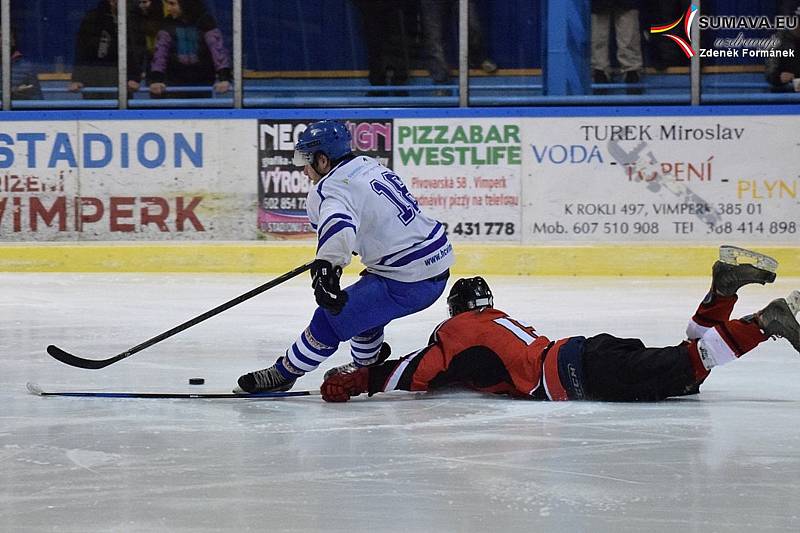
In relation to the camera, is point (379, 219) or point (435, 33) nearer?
point (379, 219)

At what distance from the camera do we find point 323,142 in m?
4.09

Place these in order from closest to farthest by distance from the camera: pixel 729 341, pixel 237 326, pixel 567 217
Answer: pixel 729 341
pixel 237 326
pixel 567 217

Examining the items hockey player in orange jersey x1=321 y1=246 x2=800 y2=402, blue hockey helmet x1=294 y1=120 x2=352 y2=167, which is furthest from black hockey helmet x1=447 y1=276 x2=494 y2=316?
blue hockey helmet x1=294 y1=120 x2=352 y2=167

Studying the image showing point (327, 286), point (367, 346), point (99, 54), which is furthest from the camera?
point (99, 54)

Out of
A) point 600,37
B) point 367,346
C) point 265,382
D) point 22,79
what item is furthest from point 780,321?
point 22,79

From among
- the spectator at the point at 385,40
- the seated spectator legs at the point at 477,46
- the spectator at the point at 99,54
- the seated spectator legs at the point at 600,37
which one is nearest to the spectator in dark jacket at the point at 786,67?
the seated spectator legs at the point at 600,37

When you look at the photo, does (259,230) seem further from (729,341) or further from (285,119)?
(729,341)

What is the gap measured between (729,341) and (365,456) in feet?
4.04

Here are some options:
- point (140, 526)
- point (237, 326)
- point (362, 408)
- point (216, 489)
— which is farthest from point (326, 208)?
point (237, 326)

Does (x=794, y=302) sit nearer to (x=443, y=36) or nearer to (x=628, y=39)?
(x=628, y=39)

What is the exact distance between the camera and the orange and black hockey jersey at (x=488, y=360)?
3939mm

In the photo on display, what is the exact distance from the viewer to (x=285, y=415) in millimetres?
3787

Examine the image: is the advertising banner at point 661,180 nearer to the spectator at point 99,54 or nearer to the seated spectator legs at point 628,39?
the seated spectator legs at point 628,39

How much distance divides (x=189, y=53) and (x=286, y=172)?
1392 millimetres
